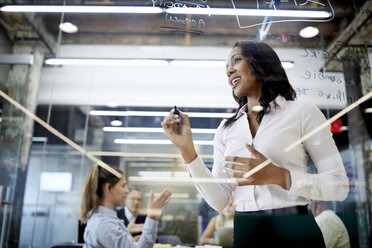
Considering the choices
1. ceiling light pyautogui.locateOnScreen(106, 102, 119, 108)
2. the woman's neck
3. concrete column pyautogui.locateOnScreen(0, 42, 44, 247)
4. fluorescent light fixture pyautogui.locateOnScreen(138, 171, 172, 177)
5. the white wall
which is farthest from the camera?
ceiling light pyautogui.locateOnScreen(106, 102, 119, 108)

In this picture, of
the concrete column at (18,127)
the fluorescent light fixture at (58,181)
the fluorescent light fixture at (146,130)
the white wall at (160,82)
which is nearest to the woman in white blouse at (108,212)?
the fluorescent light fixture at (146,130)

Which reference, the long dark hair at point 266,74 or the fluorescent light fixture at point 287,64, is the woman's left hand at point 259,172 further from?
the fluorescent light fixture at point 287,64

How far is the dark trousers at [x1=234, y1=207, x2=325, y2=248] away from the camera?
955 mm

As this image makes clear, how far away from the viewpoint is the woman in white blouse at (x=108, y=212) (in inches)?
57.7

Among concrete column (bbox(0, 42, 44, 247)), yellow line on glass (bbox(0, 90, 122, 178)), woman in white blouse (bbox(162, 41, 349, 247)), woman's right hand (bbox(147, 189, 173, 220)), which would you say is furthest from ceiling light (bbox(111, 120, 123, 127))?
woman in white blouse (bbox(162, 41, 349, 247))

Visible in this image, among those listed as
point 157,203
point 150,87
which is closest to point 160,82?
point 150,87

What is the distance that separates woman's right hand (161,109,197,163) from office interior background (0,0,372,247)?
0.04 m

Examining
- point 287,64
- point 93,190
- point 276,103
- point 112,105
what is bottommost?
point 93,190

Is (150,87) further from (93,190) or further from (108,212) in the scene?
(108,212)

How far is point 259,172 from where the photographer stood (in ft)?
3.21

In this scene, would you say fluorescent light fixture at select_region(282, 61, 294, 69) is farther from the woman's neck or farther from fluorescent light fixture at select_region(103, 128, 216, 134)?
the woman's neck

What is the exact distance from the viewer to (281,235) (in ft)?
3.18

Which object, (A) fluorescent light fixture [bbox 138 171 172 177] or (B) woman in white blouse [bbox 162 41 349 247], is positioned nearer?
(B) woman in white blouse [bbox 162 41 349 247]

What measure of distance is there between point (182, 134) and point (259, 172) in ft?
0.99
